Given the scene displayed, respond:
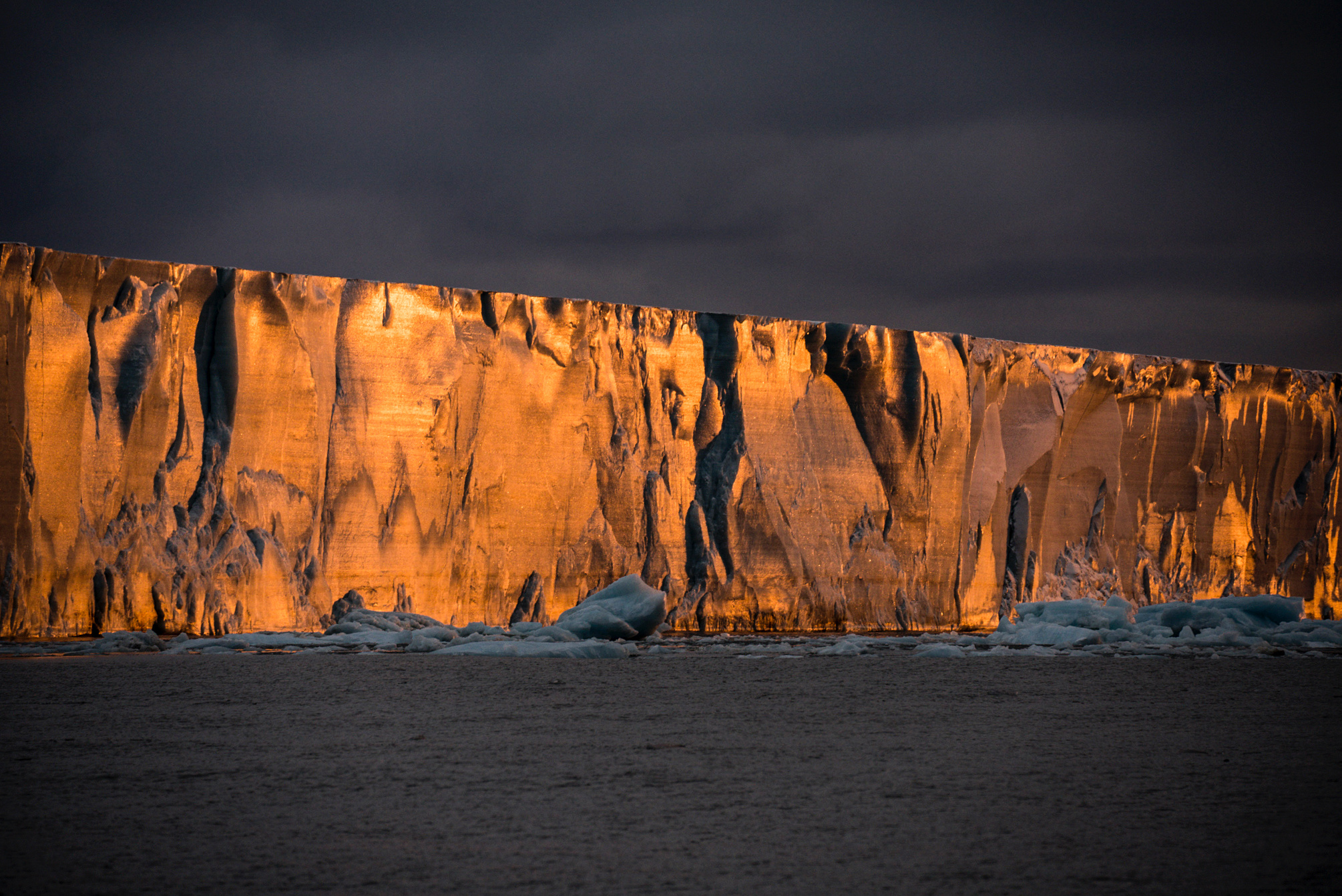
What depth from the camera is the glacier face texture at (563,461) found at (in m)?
8.51

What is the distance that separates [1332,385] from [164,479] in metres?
11.9

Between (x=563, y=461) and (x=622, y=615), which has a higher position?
(x=563, y=461)

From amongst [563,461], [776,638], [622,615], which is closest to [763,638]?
[776,638]

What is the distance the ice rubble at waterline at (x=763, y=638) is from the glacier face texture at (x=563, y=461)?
0.52m

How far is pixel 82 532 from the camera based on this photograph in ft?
27.4

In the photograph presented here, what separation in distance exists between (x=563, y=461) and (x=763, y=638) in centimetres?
208

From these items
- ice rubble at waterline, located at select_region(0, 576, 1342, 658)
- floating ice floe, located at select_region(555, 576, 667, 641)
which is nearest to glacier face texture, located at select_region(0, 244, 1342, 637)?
ice rubble at waterline, located at select_region(0, 576, 1342, 658)

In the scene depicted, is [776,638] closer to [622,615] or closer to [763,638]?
[763,638]

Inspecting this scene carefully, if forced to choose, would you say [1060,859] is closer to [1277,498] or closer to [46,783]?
[46,783]

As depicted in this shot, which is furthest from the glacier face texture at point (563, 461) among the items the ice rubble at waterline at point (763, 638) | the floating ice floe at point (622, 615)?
the floating ice floe at point (622, 615)

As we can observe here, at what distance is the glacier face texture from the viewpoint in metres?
8.51

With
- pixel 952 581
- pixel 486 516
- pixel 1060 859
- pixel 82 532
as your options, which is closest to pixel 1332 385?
pixel 952 581

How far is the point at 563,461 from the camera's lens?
1004cm

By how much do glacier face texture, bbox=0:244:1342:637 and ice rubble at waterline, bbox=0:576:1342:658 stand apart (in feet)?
1.71
